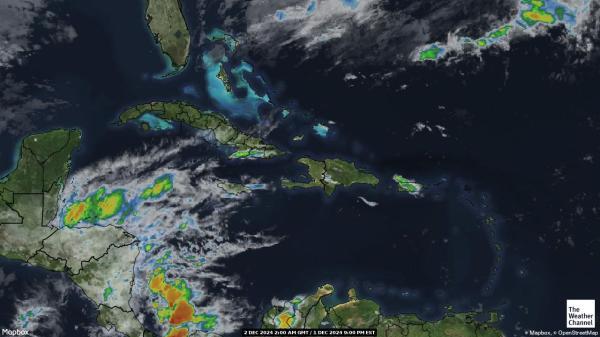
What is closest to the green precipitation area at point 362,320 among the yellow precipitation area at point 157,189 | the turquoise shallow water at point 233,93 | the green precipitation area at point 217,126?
the green precipitation area at point 217,126

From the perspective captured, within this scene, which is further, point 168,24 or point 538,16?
point 168,24

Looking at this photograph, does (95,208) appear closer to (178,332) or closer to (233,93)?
(178,332)

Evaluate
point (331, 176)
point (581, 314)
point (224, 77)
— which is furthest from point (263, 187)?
point (581, 314)

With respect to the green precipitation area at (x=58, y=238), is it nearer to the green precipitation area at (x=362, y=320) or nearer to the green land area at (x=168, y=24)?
the green land area at (x=168, y=24)

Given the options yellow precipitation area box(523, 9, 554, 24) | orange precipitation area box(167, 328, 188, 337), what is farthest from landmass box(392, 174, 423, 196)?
orange precipitation area box(167, 328, 188, 337)

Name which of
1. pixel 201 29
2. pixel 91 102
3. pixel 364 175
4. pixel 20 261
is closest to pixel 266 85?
pixel 201 29
